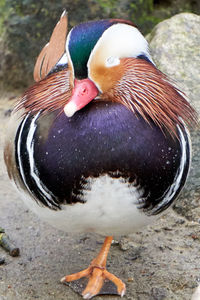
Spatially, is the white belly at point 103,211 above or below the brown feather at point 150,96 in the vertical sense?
below

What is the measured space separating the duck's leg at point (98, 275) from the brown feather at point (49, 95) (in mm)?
796

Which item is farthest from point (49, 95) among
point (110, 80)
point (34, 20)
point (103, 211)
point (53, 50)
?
point (34, 20)

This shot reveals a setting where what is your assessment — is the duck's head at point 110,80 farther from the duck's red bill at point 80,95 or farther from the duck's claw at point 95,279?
the duck's claw at point 95,279

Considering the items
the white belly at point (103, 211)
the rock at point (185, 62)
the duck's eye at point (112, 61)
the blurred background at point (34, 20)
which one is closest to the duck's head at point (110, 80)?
the duck's eye at point (112, 61)

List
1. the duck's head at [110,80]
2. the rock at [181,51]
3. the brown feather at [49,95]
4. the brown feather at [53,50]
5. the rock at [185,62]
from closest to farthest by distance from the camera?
1. the duck's head at [110,80]
2. the brown feather at [49,95]
3. the brown feather at [53,50]
4. the rock at [185,62]
5. the rock at [181,51]

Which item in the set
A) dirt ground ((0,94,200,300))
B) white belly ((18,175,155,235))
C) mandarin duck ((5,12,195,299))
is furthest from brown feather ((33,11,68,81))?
white belly ((18,175,155,235))

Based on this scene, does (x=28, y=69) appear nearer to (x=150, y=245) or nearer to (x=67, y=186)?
(x=150, y=245)

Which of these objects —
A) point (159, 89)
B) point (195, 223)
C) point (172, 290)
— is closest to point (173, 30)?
point (195, 223)

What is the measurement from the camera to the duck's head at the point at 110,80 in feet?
6.50

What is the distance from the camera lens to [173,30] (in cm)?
379

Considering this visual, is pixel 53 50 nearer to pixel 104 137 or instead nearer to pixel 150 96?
pixel 150 96

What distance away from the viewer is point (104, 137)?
210 centimetres

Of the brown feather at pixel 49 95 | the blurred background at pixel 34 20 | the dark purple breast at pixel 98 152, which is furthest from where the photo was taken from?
the blurred background at pixel 34 20

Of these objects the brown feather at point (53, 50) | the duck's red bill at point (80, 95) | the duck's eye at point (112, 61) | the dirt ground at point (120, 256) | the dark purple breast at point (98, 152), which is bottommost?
the dirt ground at point (120, 256)
